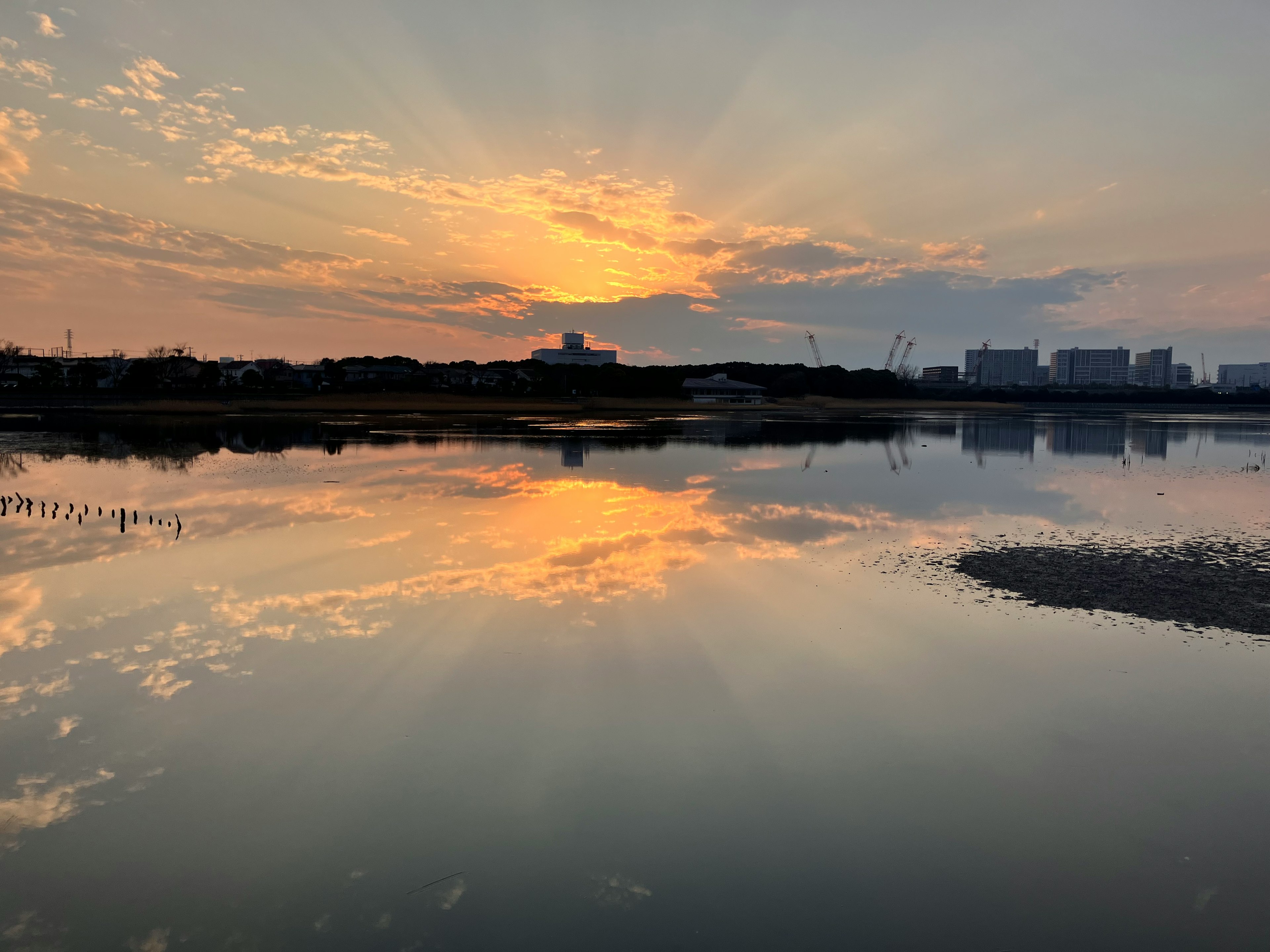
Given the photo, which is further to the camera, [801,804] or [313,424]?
[313,424]

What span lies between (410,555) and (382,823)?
1162 centimetres

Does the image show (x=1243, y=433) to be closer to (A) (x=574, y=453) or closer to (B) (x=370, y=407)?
(A) (x=574, y=453)

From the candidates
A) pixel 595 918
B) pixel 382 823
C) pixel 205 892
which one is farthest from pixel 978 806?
pixel 205 892

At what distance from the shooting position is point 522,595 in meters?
15.3

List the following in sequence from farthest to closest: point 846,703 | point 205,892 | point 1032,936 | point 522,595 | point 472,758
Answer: point 522,595
point 846,703
point 472,758
point 205,892
point 1032,936

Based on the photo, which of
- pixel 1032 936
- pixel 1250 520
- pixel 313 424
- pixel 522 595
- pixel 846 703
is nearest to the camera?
pixel 1032 936

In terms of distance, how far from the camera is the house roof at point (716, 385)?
160750mm

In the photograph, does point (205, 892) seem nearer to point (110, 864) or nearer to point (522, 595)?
point (110, 864)

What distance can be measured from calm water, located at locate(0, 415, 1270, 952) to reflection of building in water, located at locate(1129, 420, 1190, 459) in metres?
38.8

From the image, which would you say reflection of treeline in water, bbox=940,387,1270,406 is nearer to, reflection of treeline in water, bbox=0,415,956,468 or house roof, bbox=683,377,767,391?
house roof, bbox=683,377,767,391

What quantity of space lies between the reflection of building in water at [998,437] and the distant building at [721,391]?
65574 millimetres

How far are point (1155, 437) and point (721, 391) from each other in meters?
101

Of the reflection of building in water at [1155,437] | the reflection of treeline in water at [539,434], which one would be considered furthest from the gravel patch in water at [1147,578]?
the reflection of building in water at [1155,437]

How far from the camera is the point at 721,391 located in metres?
163
